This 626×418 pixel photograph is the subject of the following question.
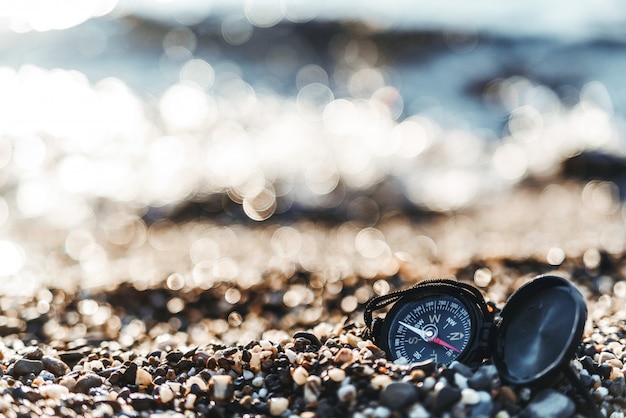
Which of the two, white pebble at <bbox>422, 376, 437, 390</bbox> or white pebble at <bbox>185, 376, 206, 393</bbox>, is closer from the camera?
white pebble at <bbox>422, 376, 437, 390</bbox>

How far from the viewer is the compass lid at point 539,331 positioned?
11.0 feet

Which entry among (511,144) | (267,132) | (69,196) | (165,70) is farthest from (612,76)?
(69,196)

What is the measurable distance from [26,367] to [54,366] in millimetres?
170

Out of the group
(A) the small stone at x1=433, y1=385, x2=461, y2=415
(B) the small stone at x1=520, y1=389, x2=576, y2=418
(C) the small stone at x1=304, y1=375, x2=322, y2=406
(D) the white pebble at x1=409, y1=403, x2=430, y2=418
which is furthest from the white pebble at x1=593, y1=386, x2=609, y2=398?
(C) the small stone at x1=304, y1=375, x2=322, y2=406

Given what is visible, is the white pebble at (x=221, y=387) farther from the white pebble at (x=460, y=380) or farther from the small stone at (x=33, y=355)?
the small stone at (x=33, y=355)

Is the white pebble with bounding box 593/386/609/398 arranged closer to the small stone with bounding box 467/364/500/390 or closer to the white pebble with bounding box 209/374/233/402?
the small stone with bounding box 467/364/500/390

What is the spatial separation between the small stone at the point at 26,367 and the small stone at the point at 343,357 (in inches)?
72.5

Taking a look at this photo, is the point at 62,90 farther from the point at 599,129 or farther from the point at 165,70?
the point at 599,129

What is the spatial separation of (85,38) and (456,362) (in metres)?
20.2

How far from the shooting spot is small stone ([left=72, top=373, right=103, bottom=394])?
3.84 meters

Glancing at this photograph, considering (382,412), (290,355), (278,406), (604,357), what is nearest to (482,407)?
(382,412)

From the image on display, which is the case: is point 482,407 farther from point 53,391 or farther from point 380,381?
point 53,391

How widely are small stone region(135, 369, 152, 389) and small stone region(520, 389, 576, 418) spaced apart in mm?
2021

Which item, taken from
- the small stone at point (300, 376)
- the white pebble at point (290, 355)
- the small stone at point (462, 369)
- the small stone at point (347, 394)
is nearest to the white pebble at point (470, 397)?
the small stone at point (462, 369)
